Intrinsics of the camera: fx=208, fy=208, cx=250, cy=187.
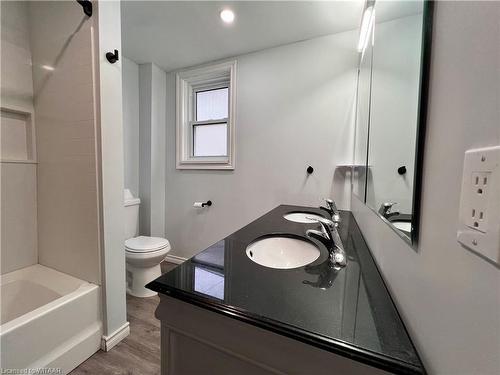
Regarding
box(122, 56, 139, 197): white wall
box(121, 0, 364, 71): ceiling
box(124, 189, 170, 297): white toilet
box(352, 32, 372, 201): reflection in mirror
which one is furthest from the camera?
box(122, 56, 139, 197): white wall

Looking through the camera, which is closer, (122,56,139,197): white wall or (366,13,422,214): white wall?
(366,13,422,214): white wall

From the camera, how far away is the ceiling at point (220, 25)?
5.00 feet

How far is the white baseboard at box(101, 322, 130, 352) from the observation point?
1.32 metres

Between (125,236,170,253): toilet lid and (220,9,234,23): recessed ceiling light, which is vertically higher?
(220,9,234,23): recessed ceiling light

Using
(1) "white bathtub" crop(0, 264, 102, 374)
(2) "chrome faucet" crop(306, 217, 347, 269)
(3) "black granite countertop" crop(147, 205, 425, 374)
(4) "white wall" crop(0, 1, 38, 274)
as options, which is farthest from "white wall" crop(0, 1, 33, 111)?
(2) "chrome faucet" crop(306, 217, 347, 269)

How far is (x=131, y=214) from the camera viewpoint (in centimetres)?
222

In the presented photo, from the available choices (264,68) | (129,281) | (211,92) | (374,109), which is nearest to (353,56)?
(264,68)

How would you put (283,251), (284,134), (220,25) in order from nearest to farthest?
1. (283,251)
2. (220,25)
3. (284,134)

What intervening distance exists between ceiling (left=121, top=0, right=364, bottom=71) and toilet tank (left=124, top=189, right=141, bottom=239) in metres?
1.50

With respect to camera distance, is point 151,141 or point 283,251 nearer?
point 283,251

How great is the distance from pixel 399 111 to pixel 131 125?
257cm

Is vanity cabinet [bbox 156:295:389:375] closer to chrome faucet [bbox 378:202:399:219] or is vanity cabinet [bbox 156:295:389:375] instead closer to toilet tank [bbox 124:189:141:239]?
chrome faucet [bbox 378:202:399:219]

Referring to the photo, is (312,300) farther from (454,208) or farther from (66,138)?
(66,138)

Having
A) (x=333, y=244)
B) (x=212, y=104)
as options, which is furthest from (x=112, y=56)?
(x=333, y=244)
